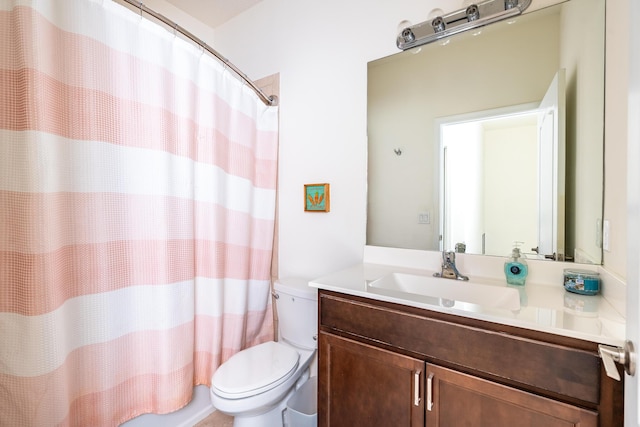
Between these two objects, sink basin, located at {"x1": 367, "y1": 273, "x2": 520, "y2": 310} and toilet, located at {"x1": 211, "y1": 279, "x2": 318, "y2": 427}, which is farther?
toilet, located at {"x1": 211, "y1": 279, "x2": 318, "y2": 427}

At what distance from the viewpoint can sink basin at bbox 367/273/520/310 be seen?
0.98 metres

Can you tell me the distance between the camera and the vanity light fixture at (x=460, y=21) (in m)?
1.19

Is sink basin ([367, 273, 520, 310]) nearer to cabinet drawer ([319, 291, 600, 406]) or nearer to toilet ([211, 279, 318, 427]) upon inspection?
cabinet drawer ([319, 291, 600, 406])

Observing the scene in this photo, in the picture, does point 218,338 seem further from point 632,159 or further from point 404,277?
point 632,159

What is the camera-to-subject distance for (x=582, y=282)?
3.25 ft

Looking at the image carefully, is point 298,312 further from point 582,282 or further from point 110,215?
point 582,282

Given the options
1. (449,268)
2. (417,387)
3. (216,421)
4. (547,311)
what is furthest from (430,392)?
(216,421)

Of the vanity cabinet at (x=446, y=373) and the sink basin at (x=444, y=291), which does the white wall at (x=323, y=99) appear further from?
the vanity cabinet at (x=446, y=373)

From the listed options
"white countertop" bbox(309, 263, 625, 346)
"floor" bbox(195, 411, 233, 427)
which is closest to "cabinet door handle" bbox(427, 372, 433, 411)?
"white countertop" bbox(309, 263, 625, 346)

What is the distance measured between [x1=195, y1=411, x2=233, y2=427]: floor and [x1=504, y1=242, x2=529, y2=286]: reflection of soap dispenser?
1.65 metres

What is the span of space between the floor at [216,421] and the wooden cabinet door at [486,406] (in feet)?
4.06

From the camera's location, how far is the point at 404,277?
4.33ft

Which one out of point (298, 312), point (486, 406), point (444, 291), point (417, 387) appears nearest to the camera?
point (486, 406)

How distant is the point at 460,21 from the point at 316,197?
3.67 ft
